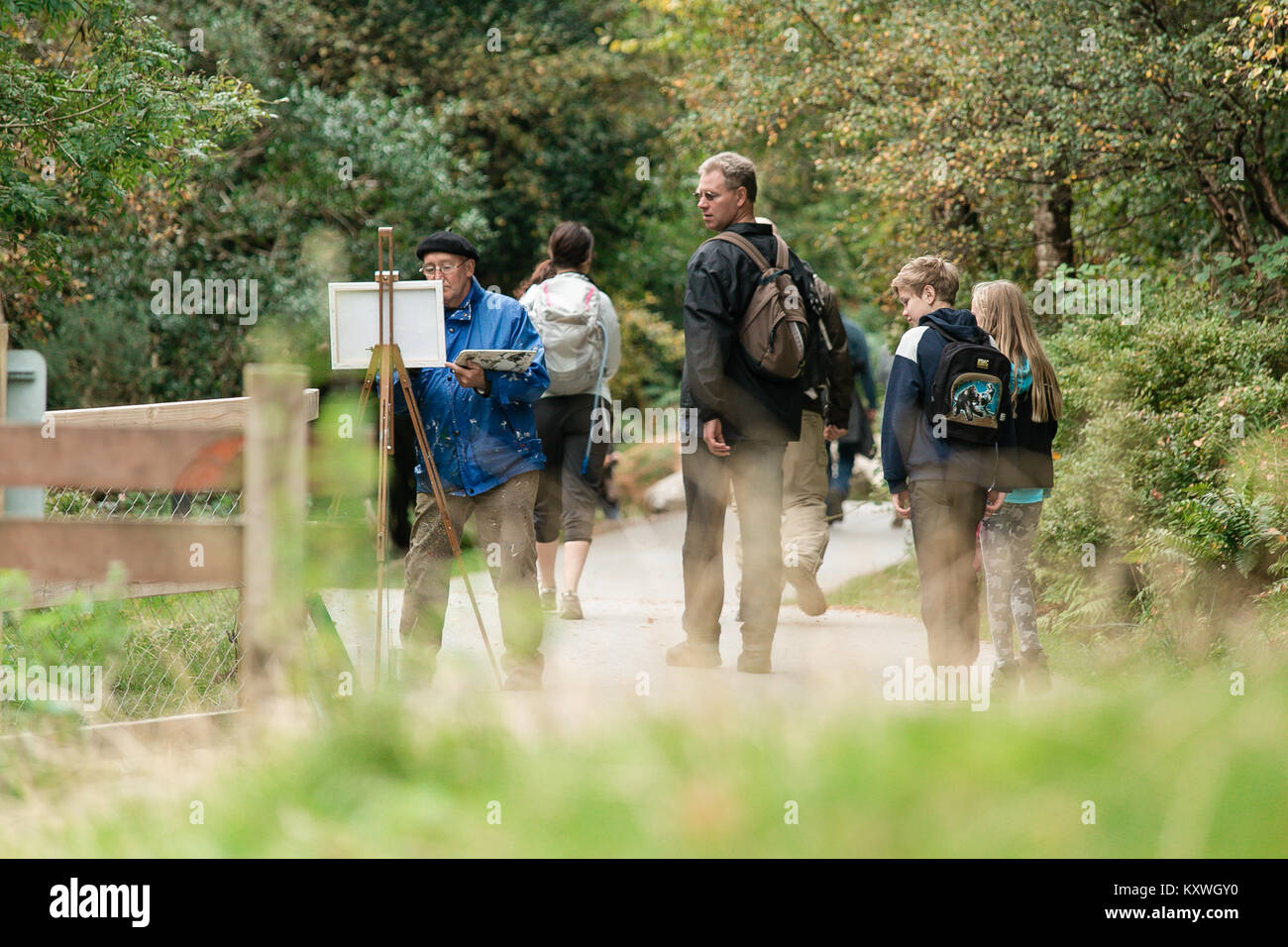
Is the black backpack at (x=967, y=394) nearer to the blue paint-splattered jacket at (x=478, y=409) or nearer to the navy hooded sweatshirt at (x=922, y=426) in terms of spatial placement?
the navy hooded sweatshirt at (x=922, y=426)

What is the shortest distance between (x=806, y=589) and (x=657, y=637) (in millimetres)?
943

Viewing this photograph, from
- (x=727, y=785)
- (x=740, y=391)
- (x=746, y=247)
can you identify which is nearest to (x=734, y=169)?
(x=746, y=247)

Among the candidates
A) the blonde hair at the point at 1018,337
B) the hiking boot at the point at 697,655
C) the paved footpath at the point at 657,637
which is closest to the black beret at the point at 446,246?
the paved footpath at the point at 657,637

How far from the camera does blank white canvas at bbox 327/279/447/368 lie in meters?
5.50

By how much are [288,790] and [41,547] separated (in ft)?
4.81

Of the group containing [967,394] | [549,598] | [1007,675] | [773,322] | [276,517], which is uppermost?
[773,322]

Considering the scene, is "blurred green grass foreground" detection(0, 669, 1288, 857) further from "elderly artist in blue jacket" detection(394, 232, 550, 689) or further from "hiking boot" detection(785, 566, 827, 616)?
"hiking boot" detection(785, 566, 827, 616)

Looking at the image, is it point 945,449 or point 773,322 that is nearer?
point 945,449

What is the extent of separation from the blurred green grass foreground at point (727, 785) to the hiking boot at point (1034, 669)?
8.87ft

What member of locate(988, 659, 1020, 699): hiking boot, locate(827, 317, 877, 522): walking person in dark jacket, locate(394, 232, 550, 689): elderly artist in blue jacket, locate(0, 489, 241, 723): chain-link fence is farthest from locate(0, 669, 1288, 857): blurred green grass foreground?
locate(827, 317, 877, 522): walking person in dark jacket

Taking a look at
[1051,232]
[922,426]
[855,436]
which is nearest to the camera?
[922,426]

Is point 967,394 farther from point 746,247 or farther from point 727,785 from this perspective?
point 727,785

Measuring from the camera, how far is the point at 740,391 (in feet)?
22.0

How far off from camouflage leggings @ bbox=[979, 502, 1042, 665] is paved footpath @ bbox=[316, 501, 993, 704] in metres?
0.56
